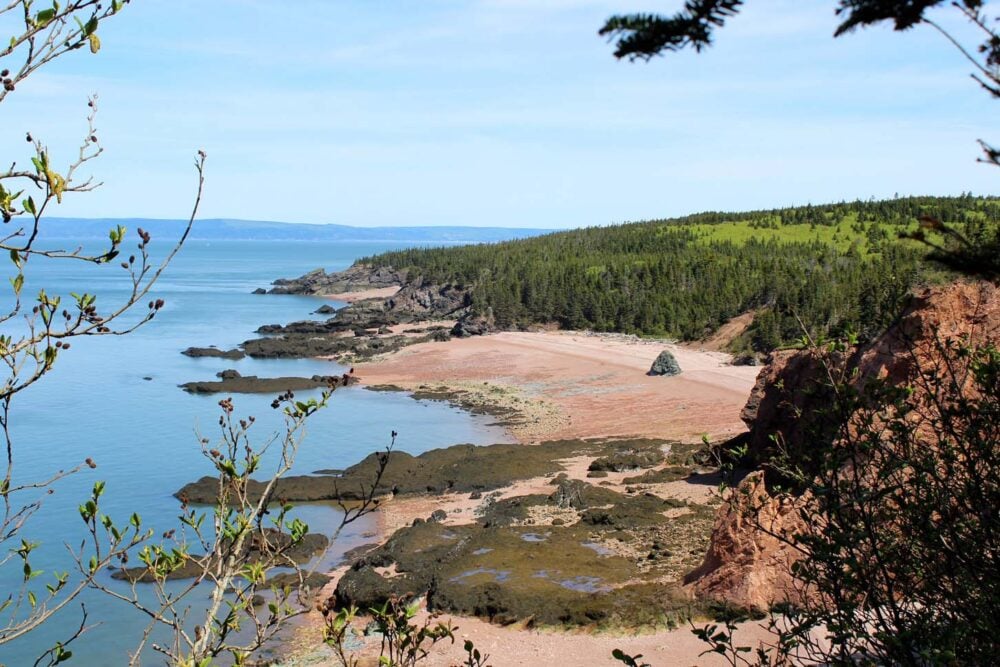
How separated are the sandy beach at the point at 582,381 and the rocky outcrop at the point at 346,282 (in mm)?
53670

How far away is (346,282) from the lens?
12319 cm

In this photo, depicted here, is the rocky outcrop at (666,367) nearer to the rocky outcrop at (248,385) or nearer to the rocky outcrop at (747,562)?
the rocky outcrop at (248,385)

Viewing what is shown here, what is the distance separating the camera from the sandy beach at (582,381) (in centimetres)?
3634

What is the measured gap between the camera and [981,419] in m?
5.51

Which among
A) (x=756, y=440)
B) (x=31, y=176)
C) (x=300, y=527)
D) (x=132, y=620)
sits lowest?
(x=132, y=620)

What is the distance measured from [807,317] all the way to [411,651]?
4573 cm

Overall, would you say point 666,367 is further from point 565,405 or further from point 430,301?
point 430,301

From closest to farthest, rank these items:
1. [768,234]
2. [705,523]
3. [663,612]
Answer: [663,612] < [705,523] < [768,234]

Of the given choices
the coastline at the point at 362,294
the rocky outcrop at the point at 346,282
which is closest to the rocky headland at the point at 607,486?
the coastline at the point at 362,294

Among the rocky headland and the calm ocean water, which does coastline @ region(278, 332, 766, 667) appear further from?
the calm ocean water

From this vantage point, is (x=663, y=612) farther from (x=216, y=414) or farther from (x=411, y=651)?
(x=216, y=414)

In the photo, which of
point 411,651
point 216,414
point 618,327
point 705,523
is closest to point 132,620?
point 705,523

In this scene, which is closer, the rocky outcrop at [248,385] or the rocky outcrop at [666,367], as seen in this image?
the rocky outcrop at [666,367]

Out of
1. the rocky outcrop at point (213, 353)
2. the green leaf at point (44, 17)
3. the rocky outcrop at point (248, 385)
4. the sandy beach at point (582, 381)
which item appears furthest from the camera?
the rocky outcrop at point (213, 353)
